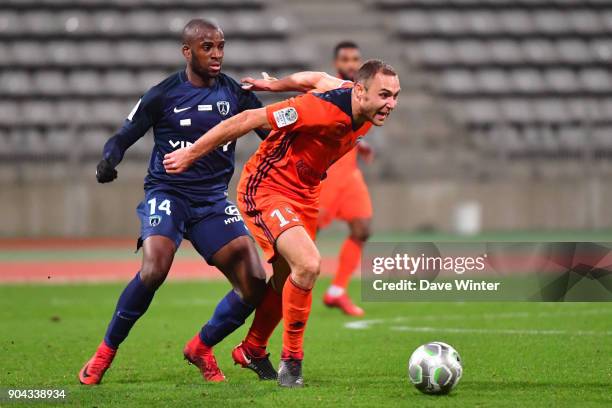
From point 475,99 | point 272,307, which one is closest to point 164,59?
point 475,99

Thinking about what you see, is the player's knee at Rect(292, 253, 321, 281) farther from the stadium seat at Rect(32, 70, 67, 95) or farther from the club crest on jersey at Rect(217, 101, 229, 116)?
the stadium seat at Rect(32, 70, 67, 95)

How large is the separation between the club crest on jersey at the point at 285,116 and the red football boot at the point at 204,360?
1.69 m

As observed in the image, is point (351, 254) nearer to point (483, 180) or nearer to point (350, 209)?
point (350, 209)

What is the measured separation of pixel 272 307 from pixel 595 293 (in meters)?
2.12

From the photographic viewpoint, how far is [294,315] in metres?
6.89

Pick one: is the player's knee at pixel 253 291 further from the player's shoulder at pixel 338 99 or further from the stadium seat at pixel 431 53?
the stadium seat at pixel 431 53

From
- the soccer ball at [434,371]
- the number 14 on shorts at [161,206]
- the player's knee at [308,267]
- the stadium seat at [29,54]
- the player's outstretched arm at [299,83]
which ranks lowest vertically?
the soccer ball at [434,371]

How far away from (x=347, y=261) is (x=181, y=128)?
4.69 metres

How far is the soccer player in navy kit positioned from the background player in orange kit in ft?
14.0

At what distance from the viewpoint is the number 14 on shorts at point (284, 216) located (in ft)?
22.9

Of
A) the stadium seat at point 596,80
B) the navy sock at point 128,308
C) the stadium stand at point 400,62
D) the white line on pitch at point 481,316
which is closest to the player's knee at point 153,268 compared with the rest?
the navy sock at point 128,308

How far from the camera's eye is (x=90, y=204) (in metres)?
A: 23.6

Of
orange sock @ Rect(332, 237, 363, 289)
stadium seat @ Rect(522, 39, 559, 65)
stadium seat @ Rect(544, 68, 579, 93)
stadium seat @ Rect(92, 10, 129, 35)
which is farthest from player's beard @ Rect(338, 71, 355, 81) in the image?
stadium seat @ Rect(522, 39, 559, 65)

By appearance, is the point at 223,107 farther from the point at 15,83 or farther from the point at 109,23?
the point at 109,23
